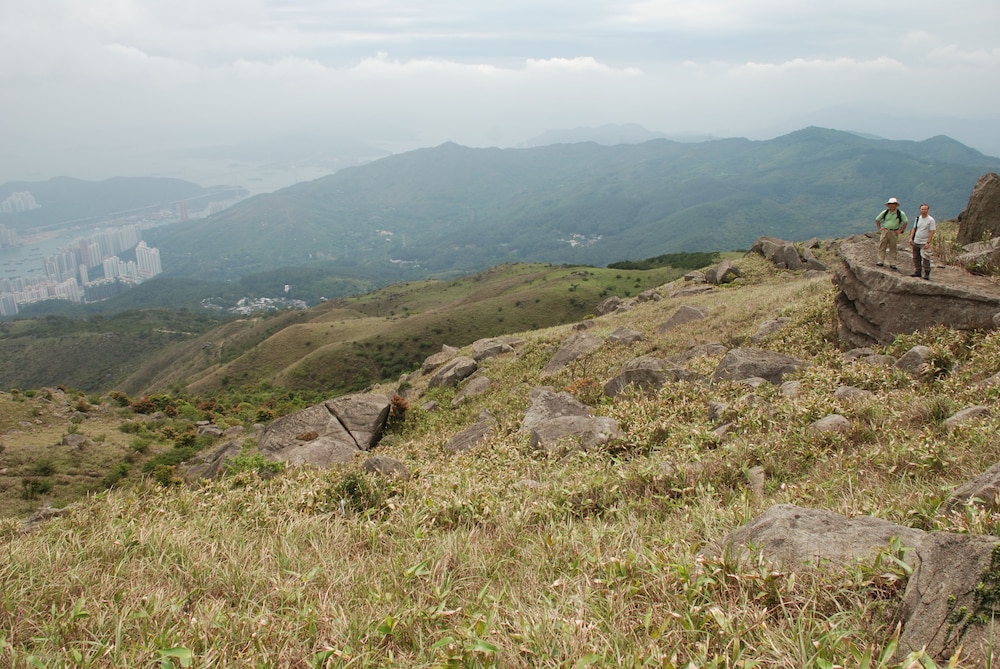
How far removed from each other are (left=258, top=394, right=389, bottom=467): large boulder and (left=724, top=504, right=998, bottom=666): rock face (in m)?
12.8

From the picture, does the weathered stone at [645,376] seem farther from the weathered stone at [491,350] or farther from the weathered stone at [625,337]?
the weathered stone at [491,350]

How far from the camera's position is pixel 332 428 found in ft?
56.0

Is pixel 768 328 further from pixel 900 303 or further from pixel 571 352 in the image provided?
pixel 571 352

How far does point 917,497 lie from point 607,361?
15.2 meters

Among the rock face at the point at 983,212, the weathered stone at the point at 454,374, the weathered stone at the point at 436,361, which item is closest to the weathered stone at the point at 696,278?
the weathered stone at the point at 436,361

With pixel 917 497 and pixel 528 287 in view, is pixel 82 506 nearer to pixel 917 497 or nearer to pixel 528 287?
pixel 917 497

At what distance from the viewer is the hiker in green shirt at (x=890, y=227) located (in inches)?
567

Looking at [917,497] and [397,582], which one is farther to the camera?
[917,497]

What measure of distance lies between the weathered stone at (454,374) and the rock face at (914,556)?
21706mm

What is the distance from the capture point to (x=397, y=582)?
13.9 ft

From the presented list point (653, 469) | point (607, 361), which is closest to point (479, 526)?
point (653, 469)

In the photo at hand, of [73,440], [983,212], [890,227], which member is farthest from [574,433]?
[73,440]

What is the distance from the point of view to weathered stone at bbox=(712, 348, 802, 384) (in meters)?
12.6

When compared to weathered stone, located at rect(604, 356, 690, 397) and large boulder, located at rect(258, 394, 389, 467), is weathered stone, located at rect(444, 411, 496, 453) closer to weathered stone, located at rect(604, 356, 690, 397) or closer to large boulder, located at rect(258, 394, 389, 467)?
large boulder, located at rect(258, 394, 389, 467)
